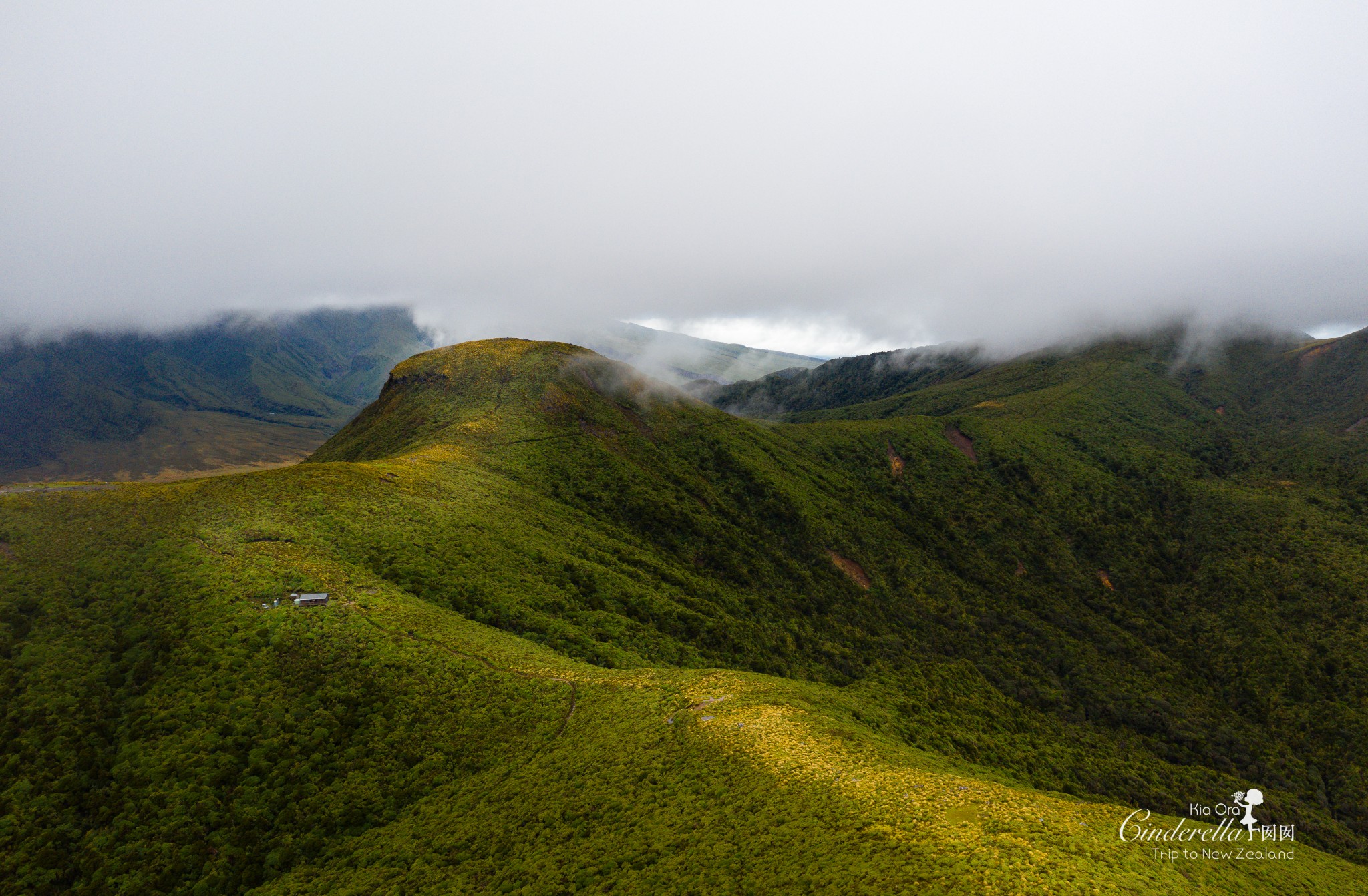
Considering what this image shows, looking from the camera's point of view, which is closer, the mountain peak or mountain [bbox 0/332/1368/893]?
mountain [bbox 0/332/1368/893]

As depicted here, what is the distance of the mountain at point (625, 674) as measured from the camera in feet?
93.9

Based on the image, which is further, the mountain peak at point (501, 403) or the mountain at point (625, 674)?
the mountain peak at point (501, 403)

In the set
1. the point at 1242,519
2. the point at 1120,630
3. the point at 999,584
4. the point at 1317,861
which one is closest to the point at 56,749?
the point at 1317,861

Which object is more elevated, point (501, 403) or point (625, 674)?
point (501, 403)

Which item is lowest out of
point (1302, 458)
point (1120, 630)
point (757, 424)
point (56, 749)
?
point (1120, 630)

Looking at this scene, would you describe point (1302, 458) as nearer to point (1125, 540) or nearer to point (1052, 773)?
point (1125, 540)

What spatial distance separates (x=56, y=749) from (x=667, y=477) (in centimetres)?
9612

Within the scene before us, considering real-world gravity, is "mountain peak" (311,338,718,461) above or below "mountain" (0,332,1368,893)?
above

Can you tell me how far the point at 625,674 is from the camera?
162ft

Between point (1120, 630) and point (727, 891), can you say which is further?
point (1120, 630)

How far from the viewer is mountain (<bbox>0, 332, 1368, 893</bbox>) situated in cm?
2862

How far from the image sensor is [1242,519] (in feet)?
479

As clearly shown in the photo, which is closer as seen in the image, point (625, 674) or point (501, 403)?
point (625, 674)

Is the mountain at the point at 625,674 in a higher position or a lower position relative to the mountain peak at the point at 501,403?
lower
